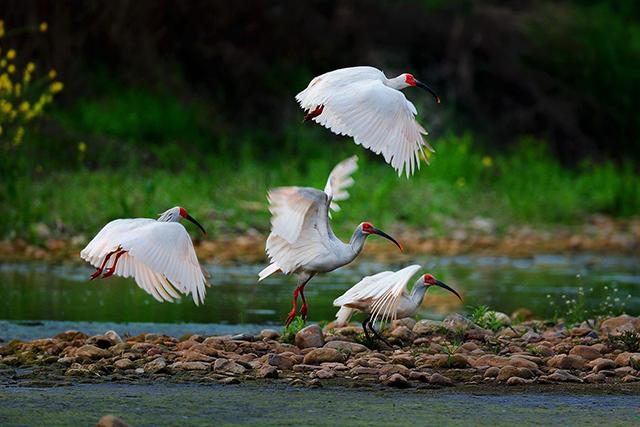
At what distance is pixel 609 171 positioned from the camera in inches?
817

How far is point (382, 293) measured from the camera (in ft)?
27.0

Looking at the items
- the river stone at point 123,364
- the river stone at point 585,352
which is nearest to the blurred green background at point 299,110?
the river stone at point 123,364

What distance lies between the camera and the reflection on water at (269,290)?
10.9 meters

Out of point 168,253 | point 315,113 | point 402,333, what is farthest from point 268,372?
point 315,113

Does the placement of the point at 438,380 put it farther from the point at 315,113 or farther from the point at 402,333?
the point at 315,113

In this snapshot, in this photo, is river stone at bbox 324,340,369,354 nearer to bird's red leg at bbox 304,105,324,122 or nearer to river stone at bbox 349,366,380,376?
river stone at bbox 349,366,380,376

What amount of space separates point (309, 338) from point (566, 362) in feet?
5.03

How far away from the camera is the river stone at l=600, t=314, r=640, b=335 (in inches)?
364

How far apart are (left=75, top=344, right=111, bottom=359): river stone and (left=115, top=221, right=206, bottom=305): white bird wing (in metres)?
0.56

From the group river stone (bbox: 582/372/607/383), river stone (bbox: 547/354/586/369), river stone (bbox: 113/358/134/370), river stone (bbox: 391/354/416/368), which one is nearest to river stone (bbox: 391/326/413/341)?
river stone (bbox: 391/354/416/368)

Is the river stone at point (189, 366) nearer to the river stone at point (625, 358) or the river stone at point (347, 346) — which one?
the river stone at point (347, 346)

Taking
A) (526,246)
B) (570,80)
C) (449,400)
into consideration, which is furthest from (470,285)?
(570,80)

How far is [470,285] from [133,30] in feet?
32.9

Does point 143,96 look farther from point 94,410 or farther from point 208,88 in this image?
point 94,410
